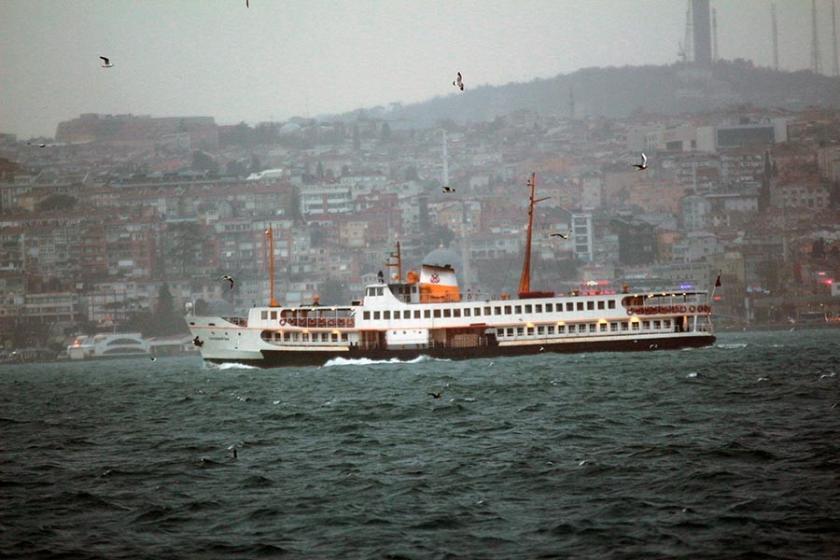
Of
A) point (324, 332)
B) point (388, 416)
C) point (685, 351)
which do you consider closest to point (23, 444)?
point (388, 416)

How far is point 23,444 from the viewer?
37.5 m

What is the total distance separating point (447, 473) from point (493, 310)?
3900cm

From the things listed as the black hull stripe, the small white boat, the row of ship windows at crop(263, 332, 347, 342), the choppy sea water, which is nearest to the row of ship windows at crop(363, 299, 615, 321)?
the black hull stripe

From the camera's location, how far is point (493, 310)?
66.4 metres

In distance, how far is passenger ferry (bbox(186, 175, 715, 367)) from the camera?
6581 centimetres

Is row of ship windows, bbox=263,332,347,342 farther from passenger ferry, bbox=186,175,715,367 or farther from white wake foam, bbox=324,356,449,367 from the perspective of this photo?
white wake foam, bbox=324,356,449,367

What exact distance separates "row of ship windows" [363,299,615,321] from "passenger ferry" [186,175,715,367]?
0.05 meters

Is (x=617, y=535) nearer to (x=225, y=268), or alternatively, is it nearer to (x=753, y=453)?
(x=753, y=453)

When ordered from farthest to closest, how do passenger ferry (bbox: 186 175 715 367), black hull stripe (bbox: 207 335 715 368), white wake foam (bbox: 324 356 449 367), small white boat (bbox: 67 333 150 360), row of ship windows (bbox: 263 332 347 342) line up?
1. small white boat (bbox: 67 333 150 360)
2. row of ship windows (bbox: 263 332 347 342)
3. passenger ferry (bbox: 186 175 715 367)
4. black hull stripe (bbox: 207 335 715 368)
5. white wake foam (bbox: 324 356 449 367)

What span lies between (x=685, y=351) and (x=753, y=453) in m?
38.0

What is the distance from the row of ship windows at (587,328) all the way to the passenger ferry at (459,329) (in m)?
0.05

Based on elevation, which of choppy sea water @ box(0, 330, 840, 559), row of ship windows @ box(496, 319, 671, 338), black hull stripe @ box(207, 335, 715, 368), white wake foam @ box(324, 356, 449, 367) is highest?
row of ship windows @ box(496, 319, 671, 338)

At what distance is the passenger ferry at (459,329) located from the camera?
6581 centimetres

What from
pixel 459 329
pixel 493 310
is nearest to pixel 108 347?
pixel 459 329
